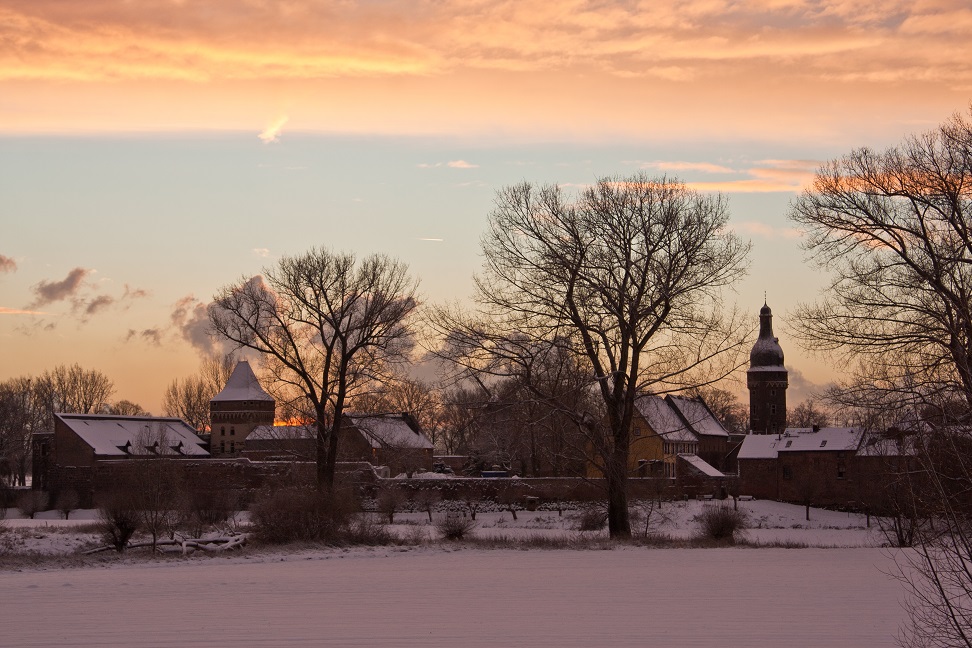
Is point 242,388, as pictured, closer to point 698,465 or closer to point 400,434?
point 400,434

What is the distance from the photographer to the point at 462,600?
18.6 meters

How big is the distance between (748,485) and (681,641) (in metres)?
59.6

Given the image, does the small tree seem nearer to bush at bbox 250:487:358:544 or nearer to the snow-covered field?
bush at bbox 250:487:358:544

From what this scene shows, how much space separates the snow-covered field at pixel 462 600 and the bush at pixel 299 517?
5.33ft

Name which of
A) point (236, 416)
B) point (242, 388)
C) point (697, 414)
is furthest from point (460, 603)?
point (697, 414)

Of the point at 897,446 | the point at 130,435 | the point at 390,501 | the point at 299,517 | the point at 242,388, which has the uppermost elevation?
the point at 242,388

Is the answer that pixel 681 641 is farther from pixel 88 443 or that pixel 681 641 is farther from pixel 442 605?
pixel 88 443

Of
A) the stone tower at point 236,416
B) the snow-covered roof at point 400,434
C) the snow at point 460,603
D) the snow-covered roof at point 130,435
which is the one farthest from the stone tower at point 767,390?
the snow at point 460,603

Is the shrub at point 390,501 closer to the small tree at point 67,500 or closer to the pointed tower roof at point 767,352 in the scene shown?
the small tree at point 67,500

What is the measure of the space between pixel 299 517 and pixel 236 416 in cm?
5937

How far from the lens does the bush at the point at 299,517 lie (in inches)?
1151

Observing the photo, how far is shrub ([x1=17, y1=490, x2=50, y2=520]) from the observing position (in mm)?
58312

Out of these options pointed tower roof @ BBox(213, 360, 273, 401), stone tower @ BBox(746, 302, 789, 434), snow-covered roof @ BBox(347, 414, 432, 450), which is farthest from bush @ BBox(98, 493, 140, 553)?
stone tower @ BBox(746, 302, 789, 434)

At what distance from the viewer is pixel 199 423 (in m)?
119
